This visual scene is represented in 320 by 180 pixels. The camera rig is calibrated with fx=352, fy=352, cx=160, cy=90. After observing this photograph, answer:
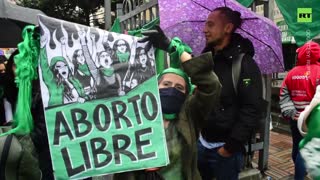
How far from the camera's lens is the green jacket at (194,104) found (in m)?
1.96

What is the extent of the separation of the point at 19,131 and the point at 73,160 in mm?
287

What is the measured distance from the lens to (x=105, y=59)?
1.81 meters

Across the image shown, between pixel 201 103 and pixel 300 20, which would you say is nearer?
pixel 201 103

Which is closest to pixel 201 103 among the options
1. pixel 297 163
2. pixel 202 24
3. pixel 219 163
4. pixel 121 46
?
pixel 121 46

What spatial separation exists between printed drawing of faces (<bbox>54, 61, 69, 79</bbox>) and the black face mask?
54cm

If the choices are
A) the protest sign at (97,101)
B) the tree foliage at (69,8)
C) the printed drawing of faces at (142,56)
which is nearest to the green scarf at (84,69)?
the protest sign at (97,101)

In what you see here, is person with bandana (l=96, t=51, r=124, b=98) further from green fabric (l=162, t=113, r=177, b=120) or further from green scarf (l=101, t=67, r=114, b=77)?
green fabric (l=162, t=113, r=177, b=120)

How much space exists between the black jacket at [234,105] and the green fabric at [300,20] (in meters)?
1.95

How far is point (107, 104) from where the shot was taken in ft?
5.89

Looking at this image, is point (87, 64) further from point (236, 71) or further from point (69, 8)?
point (69, 8)

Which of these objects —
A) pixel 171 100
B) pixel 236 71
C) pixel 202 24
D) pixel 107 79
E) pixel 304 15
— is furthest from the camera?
pixel 304 15

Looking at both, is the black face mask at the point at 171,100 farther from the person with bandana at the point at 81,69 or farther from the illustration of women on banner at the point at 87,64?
the person with bandana at the point at 81,69

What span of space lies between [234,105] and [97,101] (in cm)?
103

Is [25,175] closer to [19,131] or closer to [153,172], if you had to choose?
[19,131]
